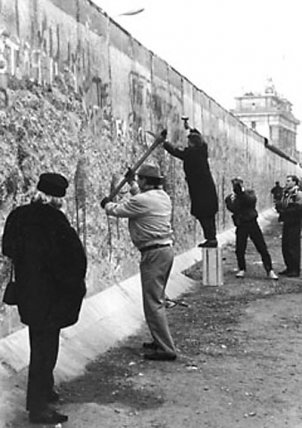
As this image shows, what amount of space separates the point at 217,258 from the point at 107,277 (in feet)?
11.3

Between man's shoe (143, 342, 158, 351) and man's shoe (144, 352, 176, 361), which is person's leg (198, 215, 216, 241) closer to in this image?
man's shoe (143, 342, 158, 351)

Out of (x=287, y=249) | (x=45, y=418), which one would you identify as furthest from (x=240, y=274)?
(x=45, y=418)

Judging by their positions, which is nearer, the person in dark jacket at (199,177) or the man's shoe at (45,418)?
the man's shoe at (45,418)

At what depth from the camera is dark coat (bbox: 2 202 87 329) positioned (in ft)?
17.2

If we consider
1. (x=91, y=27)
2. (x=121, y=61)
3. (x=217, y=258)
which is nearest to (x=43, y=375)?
(x=91, y=27)

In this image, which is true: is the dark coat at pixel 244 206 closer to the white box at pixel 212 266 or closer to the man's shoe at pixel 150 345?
the white box at pixel 212 266

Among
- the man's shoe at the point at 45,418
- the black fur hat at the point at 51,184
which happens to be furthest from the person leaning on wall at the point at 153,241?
the man's shoe at the point at 45,418

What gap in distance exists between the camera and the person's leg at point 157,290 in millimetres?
7273

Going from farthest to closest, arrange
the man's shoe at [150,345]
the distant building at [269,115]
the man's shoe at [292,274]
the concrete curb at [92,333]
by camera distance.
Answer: the distant building at [269,115] < the man's shoe at [292,274] < the man's shoe at [150,345] < the concrete curb at [92,333]

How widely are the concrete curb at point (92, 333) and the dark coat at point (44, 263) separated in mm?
876

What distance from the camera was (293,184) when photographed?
13602mm

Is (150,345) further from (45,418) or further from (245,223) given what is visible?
(245,223)

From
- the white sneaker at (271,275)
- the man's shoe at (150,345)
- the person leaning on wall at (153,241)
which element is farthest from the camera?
the white sneaker at (271,275)

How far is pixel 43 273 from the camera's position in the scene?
17.3ft
